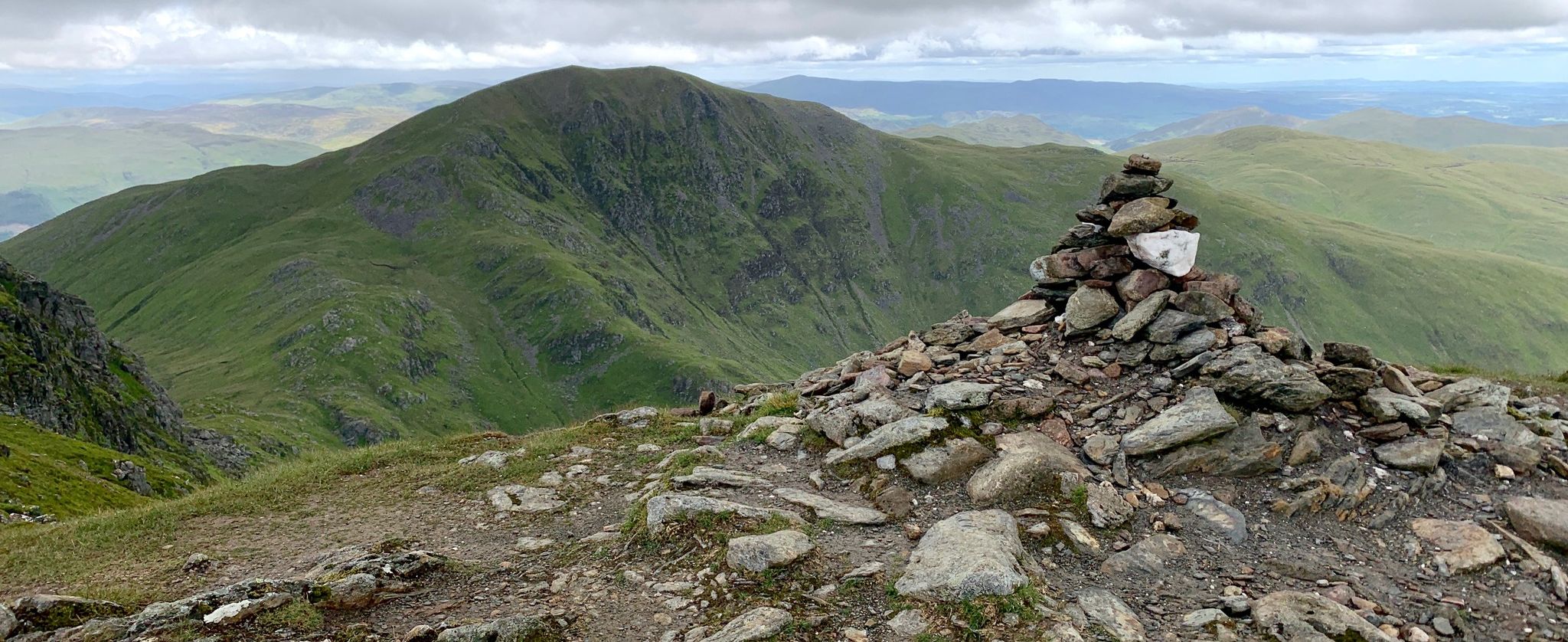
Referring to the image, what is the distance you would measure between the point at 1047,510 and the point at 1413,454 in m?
8.26

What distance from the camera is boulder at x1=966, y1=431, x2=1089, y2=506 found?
15164 millimetres

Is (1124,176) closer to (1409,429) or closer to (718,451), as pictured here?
(1409,429)

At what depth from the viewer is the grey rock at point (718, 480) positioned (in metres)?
16.8

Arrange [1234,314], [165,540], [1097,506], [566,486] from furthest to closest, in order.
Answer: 1. [1234,314]
2. [566,486]
3. [165,540]
4. [1097,506]

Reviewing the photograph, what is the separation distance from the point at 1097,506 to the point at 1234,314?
9.06m

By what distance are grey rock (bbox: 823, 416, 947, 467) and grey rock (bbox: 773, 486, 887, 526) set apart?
5.78 ft

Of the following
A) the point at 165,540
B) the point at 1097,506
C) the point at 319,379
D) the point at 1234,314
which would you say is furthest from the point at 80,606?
the point at 319,379

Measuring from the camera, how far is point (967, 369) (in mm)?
20641

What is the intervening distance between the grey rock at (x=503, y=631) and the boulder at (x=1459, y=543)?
15.4 meters

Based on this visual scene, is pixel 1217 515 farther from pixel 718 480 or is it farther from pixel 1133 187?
pixel 1133 187

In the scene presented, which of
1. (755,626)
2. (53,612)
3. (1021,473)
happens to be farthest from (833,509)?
(53,612)

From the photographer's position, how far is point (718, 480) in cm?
1697

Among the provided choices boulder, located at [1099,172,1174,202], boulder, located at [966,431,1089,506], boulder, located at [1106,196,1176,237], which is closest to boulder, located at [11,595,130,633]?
boulder, located at [966,431,1089,506]

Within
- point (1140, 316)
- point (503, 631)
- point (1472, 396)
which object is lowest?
point (1472, 396)
